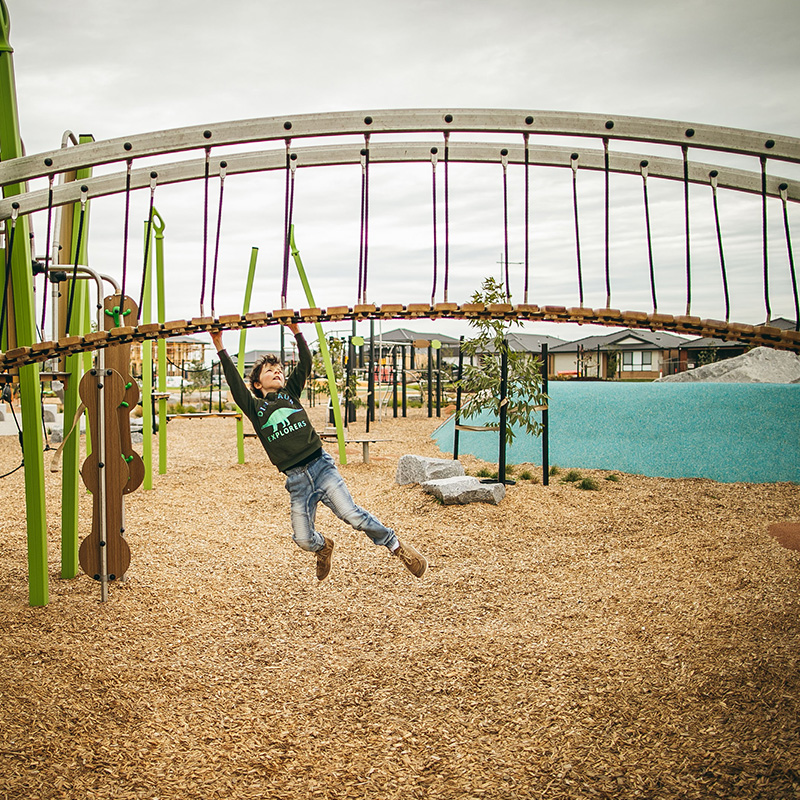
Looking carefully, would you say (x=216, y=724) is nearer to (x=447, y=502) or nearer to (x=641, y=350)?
(x=447, y=502)

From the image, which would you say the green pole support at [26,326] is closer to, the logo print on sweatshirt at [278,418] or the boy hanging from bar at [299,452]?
the boy hanging from bar at [299,452]

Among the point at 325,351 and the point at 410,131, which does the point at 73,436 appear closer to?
the point at 410,131

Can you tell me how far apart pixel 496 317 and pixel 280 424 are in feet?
5.43

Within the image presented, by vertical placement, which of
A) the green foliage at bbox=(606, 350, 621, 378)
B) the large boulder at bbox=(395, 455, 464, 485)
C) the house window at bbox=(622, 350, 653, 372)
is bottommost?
the large boulder at bbox=(395, 455, 464, 485)

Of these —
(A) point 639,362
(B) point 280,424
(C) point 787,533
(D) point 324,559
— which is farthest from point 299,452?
(A) point 639,362

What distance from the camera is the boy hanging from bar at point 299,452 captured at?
181 inches

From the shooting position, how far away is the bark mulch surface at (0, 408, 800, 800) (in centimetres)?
328

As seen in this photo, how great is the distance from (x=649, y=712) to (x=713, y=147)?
3220 mm

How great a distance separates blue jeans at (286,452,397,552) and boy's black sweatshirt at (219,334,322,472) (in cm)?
12

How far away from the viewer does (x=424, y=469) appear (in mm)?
9461

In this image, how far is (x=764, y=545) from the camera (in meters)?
6.97

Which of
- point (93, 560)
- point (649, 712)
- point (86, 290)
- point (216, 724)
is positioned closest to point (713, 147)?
point (649, 712)

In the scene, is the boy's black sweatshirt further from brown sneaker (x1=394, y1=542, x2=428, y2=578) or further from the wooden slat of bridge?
brown sneaker (x1=394, y1=542, x2=428, y2=578)

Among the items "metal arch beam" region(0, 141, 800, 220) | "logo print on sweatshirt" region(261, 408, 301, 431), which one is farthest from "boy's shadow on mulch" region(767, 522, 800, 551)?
"logo print on sweatshirt" region(261, 408, 301, 431)
